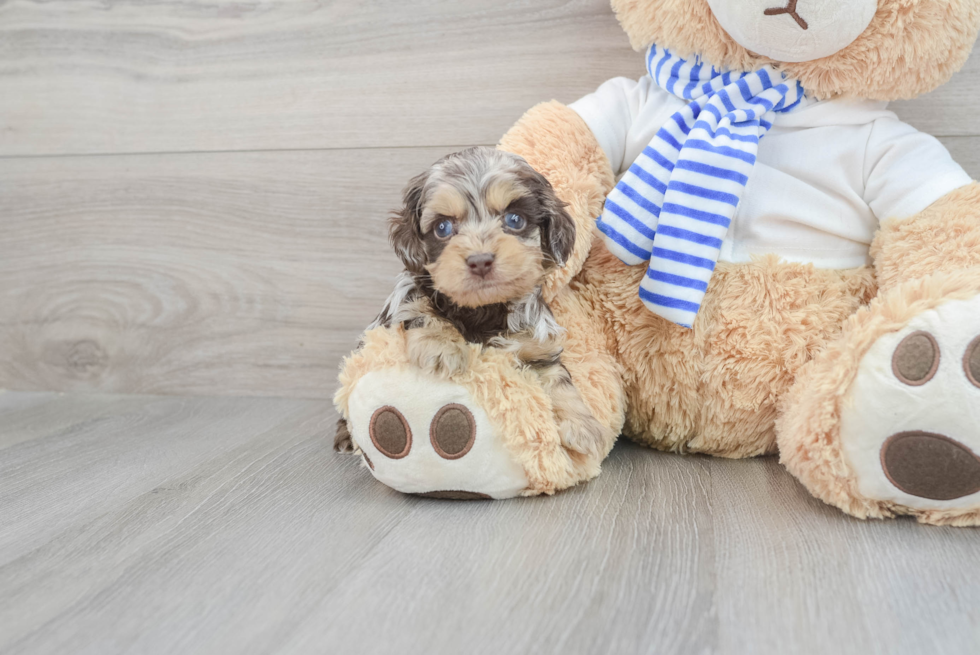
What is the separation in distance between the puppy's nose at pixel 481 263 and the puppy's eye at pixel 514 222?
10cm

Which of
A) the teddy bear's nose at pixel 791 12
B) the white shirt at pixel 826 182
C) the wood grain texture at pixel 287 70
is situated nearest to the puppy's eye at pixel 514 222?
the white shirt at pixel 826 182

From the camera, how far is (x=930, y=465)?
37.6 inches

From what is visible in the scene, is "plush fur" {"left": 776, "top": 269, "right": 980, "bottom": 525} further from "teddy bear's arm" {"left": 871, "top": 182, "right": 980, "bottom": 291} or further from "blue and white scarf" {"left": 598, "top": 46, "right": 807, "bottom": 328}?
"blue and white scarf" {"left": 598, "top": 46, "right": 807, "bottom": 328}

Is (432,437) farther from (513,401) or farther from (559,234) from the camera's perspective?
(559,234)

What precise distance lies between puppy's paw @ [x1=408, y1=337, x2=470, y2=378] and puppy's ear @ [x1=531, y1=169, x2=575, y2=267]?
0.68 ft

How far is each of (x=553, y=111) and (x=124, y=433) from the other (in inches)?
46.2

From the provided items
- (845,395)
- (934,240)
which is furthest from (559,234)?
(934,240)

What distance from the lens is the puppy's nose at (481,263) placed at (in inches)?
38.7

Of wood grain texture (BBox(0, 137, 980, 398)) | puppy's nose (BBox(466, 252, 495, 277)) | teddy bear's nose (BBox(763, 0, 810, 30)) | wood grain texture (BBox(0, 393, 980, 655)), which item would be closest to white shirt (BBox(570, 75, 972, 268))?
teddy bear's nose (BBox(763, 0, 810, 30))

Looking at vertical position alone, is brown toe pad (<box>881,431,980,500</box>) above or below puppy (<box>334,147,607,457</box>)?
below

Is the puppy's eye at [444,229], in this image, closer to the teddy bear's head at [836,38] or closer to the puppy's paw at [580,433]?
the puppy's paw at [580,433]

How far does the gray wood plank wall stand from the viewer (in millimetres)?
1648

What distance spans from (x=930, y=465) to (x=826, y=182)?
52 centimetres

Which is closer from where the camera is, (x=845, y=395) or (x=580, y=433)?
(x=845, y=395)
